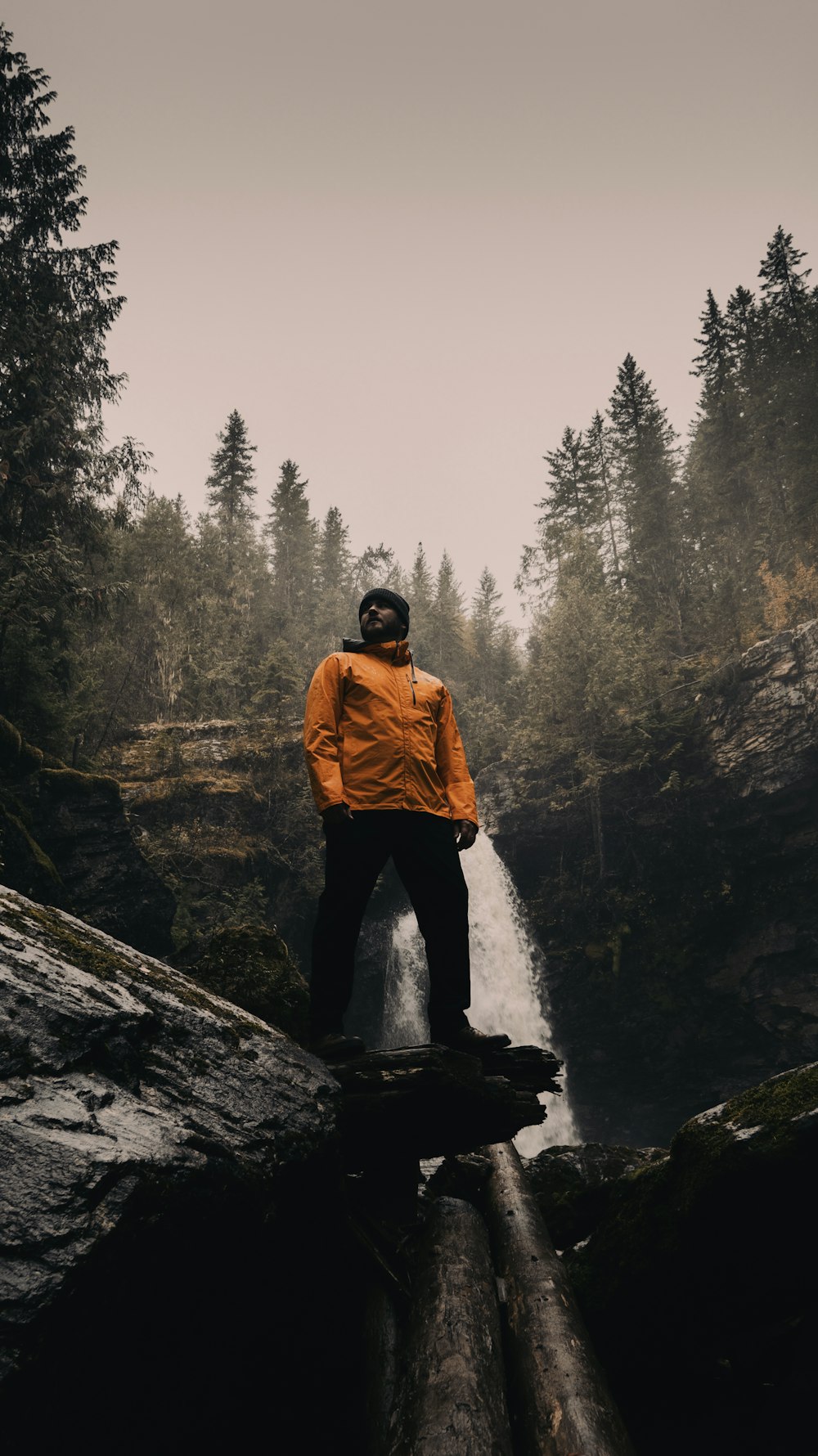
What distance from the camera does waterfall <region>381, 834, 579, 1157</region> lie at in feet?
58.2

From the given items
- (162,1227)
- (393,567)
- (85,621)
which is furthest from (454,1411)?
(393,567)

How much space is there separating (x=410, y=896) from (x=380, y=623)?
1.73 m

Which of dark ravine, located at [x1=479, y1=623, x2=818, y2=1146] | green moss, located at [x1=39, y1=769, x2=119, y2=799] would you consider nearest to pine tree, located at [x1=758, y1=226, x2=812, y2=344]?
dark ravine, located at [x1=479, y1=623, x2=818, y2=1146]

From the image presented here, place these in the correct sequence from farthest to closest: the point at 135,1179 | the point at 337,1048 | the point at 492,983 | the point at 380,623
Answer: the point at 492,983 → the point at 380,623 → the point at 337,1048 → the point at 135,1179

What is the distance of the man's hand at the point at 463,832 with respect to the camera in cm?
399

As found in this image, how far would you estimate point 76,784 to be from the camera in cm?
1355

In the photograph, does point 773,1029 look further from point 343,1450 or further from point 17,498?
point 17,498

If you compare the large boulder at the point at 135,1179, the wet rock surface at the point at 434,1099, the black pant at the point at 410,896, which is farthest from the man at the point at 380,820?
the large boulder at the point at 135,1179

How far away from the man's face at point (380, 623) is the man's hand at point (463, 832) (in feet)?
4.13

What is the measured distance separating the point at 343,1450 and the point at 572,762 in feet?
70.0

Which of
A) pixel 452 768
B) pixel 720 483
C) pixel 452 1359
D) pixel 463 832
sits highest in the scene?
pixel 720 483

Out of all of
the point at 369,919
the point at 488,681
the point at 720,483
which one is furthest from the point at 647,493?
the point at 369,919

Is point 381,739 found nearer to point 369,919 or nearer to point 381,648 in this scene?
point 381,648

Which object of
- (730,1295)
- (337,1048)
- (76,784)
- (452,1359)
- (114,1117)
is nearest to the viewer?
(114,1117)
